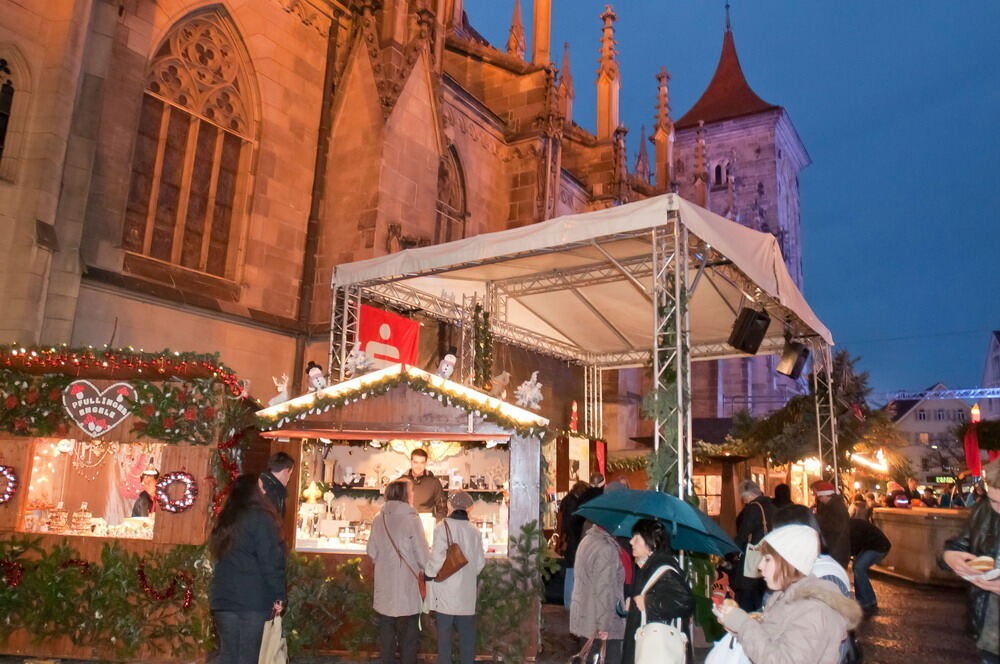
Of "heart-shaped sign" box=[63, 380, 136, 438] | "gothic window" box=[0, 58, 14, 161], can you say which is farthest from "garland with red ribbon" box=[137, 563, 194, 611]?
"gothic window" box=[0, 58, 14, 161]

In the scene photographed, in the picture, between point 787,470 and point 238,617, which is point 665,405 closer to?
point 238,617

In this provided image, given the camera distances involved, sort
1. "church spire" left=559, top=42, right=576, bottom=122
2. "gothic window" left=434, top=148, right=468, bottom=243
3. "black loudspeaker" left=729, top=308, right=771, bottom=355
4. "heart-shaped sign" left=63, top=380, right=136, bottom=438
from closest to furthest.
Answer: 1. "heart-shaped sign" left=63, top=380, right=136, bottom=438
2. "black loudspeaker" left=729, top=308, right=771, bottom=355
3. "gothic window" left=434, top=148, right=468, bottom=243
4. "church spire" left=559, top=42, right=576, bottom=122

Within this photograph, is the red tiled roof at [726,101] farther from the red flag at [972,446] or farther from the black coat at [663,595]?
the black coat at [663,595]

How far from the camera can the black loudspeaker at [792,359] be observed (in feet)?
42.5

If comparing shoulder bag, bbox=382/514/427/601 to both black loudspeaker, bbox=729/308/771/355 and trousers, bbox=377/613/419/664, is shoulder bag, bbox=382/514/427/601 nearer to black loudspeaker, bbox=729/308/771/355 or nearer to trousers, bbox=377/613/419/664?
trousers, bbox=377/613/419/664

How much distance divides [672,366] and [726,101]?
141ft

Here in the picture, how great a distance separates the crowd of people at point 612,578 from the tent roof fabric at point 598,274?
318 centimetres

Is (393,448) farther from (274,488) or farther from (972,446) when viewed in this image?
(972,446)

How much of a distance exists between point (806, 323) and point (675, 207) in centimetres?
531

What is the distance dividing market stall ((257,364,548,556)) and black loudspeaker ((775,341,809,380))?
633 centimetres

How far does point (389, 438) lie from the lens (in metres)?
8.34

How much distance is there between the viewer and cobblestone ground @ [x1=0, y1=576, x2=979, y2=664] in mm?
7906

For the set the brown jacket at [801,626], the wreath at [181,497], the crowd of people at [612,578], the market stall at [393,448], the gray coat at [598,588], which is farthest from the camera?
the market stall at [393,448]

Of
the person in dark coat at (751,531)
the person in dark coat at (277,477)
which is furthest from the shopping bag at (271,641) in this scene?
the person in dark coat at (751,531)
